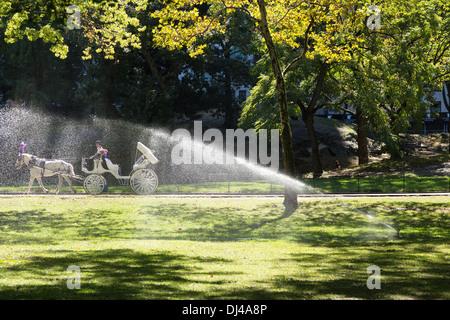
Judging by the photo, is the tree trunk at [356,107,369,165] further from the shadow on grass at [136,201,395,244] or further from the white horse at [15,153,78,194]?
the white horse at [15,153,78,194]

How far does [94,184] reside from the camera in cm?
2514

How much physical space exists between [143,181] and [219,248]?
12.4 m

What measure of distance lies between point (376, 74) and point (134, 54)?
1602cm

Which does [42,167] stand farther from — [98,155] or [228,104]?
[228,104]

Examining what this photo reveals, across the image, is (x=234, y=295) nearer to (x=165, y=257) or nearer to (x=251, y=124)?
(x=165, y=257)

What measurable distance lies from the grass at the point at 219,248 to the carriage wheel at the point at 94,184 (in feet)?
5.49

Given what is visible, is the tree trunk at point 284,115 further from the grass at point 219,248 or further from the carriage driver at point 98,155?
the carriage driver at point 98,155

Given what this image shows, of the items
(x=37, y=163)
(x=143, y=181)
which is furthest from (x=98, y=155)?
(x=37, y=163)

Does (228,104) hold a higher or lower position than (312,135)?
higher

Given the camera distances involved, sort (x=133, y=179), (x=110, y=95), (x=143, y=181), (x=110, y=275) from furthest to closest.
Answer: (x=110, y=95) < (x=143, y=181) < (x=133, y=179) < (x=110, y=275)

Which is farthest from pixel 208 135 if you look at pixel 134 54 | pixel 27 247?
pixel 27 247

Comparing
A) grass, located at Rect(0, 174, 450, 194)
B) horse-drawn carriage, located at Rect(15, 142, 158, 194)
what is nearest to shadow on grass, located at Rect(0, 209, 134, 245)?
horse-drawn carriage, located at Rect(15, 142, 158, 194)

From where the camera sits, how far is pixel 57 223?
58.5 feet

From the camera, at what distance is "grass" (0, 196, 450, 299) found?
850 cm
